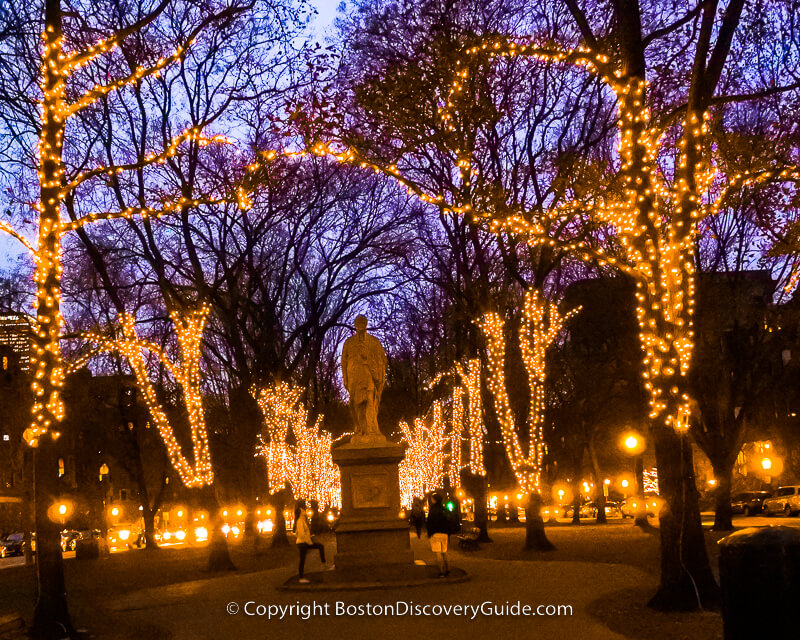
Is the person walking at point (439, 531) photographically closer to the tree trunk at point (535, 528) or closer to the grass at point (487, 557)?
the grass at point (487, 557)

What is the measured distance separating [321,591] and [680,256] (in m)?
8.33

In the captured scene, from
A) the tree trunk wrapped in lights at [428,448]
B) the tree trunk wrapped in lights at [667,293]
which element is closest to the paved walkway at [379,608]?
the tree trunk wrapped in lights at [667,293]

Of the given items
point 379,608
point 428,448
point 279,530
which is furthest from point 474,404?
point 379,608

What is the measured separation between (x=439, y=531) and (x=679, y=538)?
6383mm

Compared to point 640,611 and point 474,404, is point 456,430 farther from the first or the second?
→ point 640,611

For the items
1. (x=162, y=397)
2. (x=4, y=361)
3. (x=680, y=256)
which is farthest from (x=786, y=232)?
(x=4, y=361)

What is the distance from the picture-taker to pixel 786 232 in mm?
18750

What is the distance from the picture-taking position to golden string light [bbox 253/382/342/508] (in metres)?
37.4

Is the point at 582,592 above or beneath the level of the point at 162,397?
beneath

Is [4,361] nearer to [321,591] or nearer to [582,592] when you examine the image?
[321,591]

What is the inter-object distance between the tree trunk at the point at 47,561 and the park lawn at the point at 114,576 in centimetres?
142

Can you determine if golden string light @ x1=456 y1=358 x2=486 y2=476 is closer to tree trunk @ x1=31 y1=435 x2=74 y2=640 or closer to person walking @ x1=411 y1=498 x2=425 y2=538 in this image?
person walking @ x1=411 y1=498 x2=425 y2=538

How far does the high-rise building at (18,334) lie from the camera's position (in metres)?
27.6
